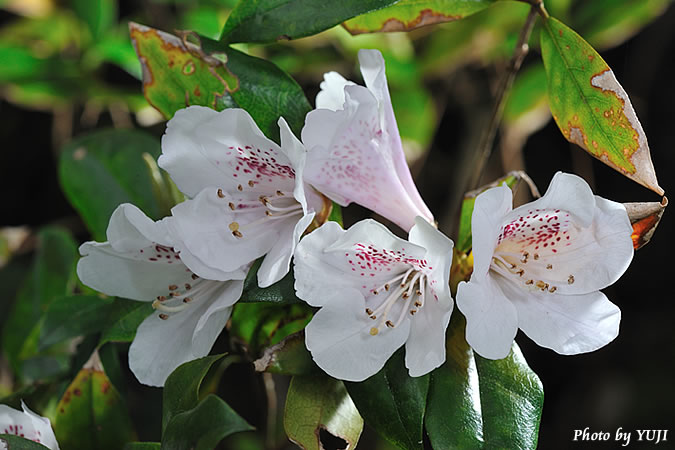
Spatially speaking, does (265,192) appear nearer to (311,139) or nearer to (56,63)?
(311,139)

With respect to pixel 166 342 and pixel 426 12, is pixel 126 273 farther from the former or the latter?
pixel 426 12

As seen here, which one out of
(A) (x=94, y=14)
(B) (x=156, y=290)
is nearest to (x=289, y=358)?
(B) (x=156, y=290)

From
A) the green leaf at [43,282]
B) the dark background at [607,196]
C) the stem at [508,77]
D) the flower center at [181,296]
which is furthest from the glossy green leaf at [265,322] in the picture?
the dark background at [607,196]

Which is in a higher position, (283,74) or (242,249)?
(283,74)

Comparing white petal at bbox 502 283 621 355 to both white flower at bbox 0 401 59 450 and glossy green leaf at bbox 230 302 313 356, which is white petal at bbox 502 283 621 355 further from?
white flower at bbox 0 401 59 450

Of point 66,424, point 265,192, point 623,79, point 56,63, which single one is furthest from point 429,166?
point 66,424

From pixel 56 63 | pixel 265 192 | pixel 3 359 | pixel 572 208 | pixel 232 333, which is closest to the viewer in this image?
pixel 572 208
